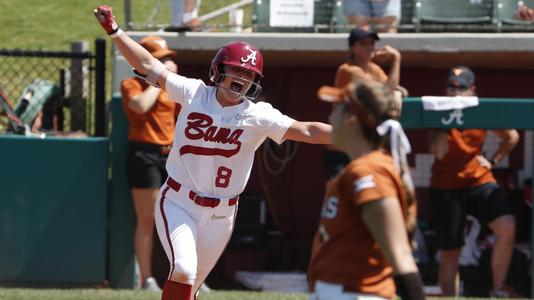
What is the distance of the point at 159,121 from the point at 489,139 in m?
2.92

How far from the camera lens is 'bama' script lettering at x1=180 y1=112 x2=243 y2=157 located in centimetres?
587

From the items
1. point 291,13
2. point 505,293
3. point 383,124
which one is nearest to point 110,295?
point 505,293

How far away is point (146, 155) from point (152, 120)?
29 centimetres

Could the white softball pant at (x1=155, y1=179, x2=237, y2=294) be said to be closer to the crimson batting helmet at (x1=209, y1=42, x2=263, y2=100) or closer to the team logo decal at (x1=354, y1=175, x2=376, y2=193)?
the crimson batting helmet at (x1=209, y1=42, x2=263, y2=100)

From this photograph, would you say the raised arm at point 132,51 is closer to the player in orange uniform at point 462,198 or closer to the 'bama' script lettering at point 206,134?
the 'bama' script lettering at point 206,134

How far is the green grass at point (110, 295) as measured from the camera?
25.5ft

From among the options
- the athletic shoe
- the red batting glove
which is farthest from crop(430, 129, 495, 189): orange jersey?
the red batting glove

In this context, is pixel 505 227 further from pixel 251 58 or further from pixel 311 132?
pixel 251 58

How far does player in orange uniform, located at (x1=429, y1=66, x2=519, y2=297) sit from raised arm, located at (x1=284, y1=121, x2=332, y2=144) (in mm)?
3058

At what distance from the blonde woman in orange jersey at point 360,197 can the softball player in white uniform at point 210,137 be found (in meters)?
2.01

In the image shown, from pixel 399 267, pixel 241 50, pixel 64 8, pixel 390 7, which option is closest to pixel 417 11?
pixel 390 7

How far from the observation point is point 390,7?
33.4 feet

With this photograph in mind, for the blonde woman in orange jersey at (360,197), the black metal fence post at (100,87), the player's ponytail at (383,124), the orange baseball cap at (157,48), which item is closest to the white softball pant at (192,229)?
the blonde woman in orange jersey at (360,197)

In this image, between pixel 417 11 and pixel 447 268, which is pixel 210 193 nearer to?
pixel 447 268
